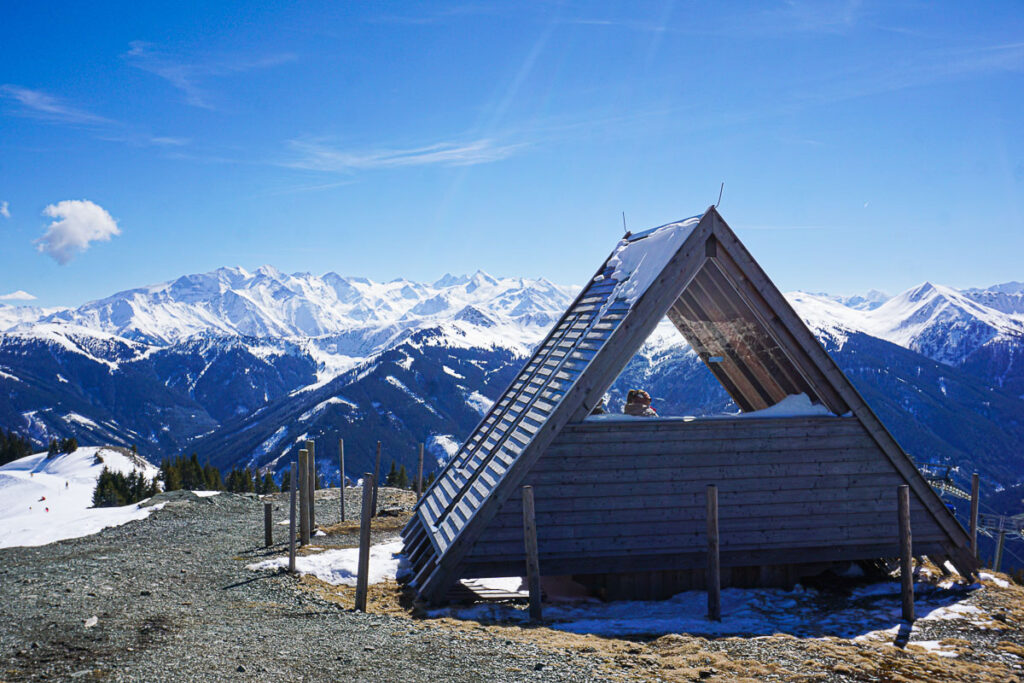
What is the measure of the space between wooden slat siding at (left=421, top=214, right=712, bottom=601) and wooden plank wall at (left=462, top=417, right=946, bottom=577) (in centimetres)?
26

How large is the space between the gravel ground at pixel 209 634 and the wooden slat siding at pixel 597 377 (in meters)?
1.53

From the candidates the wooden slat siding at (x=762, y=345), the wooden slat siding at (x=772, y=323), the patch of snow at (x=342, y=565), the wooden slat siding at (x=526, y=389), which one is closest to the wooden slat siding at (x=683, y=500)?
the wooden slat siding at (x=526, y=389)

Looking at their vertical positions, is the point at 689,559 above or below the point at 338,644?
above

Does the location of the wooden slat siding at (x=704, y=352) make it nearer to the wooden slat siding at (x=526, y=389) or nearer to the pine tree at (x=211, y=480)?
the wooden slat siding at (x=526, y=389)

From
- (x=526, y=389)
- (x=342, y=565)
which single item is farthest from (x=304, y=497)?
(x=526, y=389)

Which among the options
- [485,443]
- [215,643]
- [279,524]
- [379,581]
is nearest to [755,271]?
[485,443]

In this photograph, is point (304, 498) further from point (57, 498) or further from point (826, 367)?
point (57, 498)

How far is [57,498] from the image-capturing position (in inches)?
2655

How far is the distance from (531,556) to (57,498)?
242 feet

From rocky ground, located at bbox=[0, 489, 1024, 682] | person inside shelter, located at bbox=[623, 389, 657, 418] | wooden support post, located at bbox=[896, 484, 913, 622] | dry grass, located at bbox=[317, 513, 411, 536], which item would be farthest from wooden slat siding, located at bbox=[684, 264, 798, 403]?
dry grass, located at bbox=[317, 513, 411, 536]

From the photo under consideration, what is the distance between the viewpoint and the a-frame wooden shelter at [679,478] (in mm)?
12406

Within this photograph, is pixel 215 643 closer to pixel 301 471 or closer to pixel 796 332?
pixel 301 471

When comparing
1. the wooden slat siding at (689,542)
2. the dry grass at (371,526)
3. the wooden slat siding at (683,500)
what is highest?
the wooden slat siding at (683,500)

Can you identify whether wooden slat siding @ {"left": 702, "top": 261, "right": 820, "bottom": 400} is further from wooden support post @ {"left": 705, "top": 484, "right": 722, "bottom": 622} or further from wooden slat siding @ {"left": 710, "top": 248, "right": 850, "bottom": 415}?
wooden support post @ {"left": 705, "top": 484, "right": 722, "bottom": 622}
